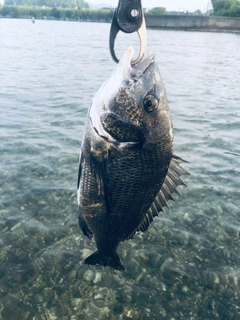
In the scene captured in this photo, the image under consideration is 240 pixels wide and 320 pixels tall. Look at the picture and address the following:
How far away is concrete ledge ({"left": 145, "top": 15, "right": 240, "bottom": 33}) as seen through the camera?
89000 mm

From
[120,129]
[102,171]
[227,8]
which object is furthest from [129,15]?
[227,8]

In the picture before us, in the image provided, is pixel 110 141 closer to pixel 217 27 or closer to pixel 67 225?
pixel 67 225

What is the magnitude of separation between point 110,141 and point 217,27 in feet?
327

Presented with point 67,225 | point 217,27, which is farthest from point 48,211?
point 217,27

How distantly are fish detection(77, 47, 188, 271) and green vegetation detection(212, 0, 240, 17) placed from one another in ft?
376

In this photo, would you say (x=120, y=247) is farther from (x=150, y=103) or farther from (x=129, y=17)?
(x=129, y=17)

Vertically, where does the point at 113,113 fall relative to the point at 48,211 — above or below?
above

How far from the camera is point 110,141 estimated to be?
3369 mm

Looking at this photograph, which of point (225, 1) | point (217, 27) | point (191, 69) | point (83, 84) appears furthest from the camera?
point (225, 1)

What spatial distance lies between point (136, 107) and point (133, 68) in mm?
417

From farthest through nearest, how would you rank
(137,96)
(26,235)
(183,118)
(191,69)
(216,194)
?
1. (191,69)
2. (183,118)
3. (216,194)
4. (26,235)
5. (137,96)

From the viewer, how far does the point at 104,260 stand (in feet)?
13.7

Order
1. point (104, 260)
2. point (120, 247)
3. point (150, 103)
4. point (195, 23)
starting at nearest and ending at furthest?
point (150, 103) < point (104, 260) < point (120, 247) < point (195, 23)

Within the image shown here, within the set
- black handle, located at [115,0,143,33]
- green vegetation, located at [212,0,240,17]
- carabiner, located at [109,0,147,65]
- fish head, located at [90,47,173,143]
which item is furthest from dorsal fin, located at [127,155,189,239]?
green vegetation, located at [212,0,240,17]
